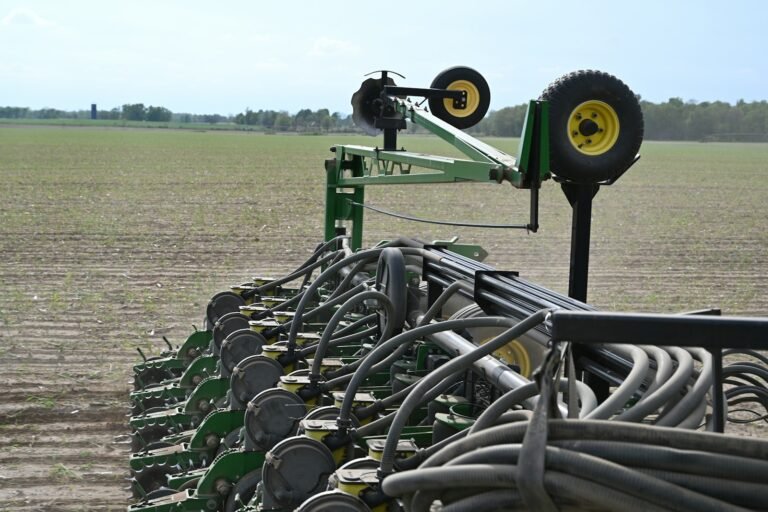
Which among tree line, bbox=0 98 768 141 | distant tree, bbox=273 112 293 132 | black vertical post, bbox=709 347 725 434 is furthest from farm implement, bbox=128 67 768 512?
distant tree, bbox=273 112 293 132

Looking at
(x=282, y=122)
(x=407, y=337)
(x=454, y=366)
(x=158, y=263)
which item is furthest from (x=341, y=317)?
(x=282, y=122)

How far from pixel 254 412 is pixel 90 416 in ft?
8.84

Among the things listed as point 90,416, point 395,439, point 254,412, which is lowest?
point 90,416

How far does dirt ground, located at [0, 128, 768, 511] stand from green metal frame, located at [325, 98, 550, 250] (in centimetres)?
201

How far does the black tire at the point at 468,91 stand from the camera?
19.9 ft

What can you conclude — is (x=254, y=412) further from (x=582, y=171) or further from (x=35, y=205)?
(x=35, y=205)

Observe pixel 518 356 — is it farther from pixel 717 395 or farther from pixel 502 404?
pixel 717 395

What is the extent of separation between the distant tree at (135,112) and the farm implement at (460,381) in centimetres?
11029

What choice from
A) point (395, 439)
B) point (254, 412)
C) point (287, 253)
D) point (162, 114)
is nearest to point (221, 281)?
point (287, 253)

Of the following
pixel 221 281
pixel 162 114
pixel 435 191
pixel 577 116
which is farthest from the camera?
pixel 162 114

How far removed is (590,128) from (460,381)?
1.16 meters

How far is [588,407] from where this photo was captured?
2381 mm

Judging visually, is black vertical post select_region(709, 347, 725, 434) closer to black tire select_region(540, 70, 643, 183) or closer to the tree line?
black tire select_region(540, 70, 643, 183)

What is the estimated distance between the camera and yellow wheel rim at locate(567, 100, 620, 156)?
4023 millimetres
